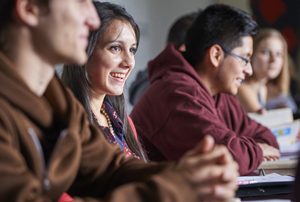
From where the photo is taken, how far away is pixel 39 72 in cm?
93

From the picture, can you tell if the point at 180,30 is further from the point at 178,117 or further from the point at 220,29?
the point at 178,117

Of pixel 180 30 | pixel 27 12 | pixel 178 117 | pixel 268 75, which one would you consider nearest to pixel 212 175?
pixel 27 12

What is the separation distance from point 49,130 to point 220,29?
1303 millimetres

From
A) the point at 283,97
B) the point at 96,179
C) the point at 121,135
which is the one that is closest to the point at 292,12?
the point at 283,97

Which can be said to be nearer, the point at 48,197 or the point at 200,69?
the point at 48,197

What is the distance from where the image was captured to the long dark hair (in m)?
1.56

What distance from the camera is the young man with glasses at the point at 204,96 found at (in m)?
1.90

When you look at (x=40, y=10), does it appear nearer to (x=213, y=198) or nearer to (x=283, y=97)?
(x=213, y=198)

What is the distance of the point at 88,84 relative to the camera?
158 cm

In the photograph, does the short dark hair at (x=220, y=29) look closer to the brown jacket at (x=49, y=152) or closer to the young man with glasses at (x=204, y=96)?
the young man with glasses at (x=204, y=96)

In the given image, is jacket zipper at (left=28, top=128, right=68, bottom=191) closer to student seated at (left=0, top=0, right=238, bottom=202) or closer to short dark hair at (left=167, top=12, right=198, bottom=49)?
student seated at (left=0, top=0, right=238, bottom=202)

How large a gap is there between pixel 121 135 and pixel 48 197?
0.71 m

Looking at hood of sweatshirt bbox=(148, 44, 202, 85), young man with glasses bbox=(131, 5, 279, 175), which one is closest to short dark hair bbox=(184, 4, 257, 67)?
young man with glasses bbox=(131, 5, 279, 175)

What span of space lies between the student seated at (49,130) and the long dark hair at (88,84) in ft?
1.78
